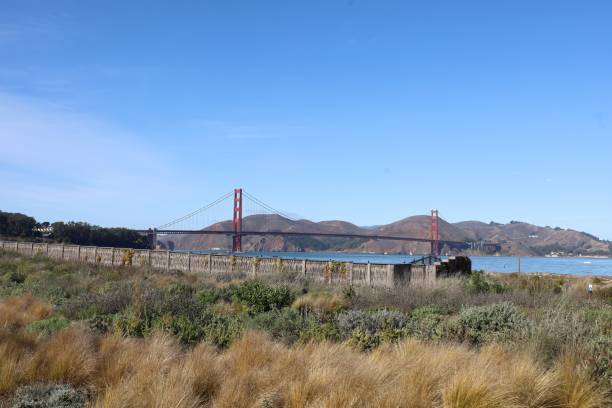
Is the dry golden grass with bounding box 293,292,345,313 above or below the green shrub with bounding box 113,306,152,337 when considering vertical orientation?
below

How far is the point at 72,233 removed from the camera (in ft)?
276

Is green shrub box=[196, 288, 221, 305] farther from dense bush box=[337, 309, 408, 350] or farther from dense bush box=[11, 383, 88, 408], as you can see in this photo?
dense bush box=[11, 383, 88, 408]

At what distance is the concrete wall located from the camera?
24.0 meters

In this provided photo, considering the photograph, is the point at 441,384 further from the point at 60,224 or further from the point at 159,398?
the point at 60,224

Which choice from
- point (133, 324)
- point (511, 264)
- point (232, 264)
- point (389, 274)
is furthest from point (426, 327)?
point (511, 264)

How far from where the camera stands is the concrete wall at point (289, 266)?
944 inches

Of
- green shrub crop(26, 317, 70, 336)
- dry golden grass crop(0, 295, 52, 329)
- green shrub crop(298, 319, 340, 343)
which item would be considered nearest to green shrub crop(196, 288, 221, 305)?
dry golden grass crop(0, 295, 52, 329)

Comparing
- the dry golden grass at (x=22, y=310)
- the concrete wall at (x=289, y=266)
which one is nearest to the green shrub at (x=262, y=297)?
the dry golden grass at (x=22, y=310)

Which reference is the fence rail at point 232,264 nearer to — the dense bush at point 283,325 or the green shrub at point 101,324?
the dense bush at point 283,325

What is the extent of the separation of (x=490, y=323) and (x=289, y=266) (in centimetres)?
1861

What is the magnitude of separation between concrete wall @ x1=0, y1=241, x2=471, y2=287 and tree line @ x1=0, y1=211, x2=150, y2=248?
4227 cm

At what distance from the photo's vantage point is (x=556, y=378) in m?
6.03

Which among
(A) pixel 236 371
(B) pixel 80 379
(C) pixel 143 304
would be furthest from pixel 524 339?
(C) pixel 143 304

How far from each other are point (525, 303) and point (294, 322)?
713cm
